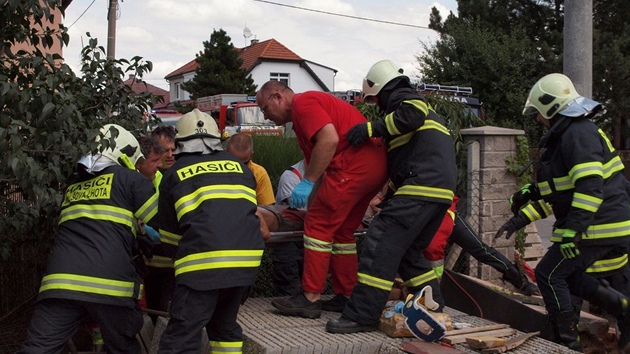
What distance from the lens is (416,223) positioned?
435cm

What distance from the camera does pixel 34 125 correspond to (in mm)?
3900

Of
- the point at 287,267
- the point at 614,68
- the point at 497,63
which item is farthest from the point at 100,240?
the point at 614,68

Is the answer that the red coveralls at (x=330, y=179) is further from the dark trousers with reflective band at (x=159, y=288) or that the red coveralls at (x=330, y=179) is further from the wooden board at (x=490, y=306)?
the wooden board at (x=490, y=306)

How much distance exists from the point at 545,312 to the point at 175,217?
279cm

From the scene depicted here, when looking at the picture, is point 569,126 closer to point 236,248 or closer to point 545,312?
point 545,312

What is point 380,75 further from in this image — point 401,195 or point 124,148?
point 124,148

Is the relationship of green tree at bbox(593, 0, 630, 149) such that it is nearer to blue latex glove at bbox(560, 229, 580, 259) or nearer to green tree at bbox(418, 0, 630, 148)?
green tree at bbox(418, 0, 630, 148)

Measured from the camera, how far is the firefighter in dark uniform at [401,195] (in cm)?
428

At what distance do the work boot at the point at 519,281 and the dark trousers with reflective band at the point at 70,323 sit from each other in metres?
3.65

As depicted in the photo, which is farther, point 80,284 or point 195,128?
point 195,128

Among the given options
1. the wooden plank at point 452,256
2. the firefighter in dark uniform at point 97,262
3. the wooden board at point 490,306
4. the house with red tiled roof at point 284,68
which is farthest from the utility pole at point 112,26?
the house with red tiled roof at point 284,68

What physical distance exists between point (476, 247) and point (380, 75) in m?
2.56

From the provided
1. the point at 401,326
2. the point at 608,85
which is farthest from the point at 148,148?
the point at 608,85

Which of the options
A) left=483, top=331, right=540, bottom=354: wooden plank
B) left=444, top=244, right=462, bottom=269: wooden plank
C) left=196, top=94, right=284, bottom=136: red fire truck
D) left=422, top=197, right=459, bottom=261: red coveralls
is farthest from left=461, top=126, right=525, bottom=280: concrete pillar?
left=196, top=94, right=284, bottom=136: red fire truck
